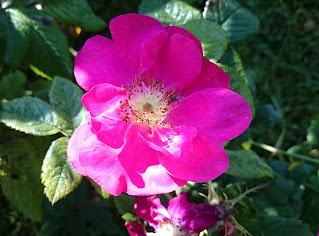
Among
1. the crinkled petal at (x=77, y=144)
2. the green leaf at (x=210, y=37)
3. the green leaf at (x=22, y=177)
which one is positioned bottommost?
the green leaf at (x=22, y=177)

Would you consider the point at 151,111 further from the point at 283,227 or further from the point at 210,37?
the point at 283,227

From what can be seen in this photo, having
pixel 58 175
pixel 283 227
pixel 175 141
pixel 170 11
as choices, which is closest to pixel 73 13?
pixel 170 11

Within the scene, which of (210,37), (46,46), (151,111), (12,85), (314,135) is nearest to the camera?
(151,111)

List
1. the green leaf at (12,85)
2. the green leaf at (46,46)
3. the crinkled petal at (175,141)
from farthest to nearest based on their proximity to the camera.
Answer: the green leaf at (12,85) < the green leaf at (46,46) < the crinkled petal at (175,141)

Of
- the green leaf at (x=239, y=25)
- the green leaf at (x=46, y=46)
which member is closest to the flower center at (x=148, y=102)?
the green leaf at (x=46, y=46)

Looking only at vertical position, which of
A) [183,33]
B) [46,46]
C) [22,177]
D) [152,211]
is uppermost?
[183,33]

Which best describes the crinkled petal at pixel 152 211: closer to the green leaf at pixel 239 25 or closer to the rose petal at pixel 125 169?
the rose petal at pixel 125 169
